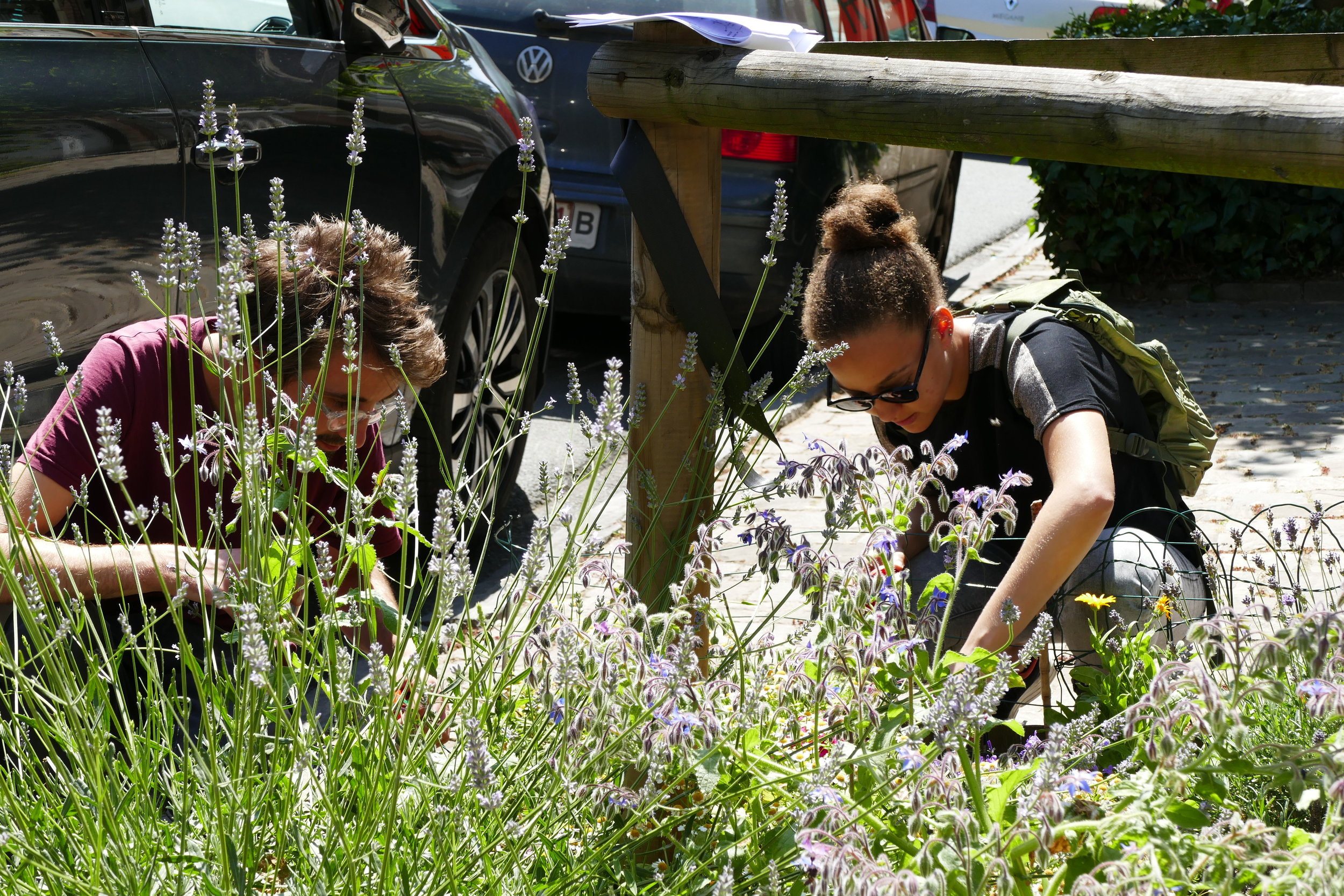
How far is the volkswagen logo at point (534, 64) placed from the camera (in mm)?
5719

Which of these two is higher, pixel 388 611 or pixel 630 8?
pixel 630 8

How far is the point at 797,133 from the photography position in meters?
1.87

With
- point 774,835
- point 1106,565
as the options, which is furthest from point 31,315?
point 1106,565

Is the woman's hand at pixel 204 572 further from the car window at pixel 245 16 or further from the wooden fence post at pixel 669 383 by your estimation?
the car window at pixel 245 16

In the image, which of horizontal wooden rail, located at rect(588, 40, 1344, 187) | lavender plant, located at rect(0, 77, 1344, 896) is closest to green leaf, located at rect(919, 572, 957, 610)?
lavender plant, located at rect(0, 77, 1344, 896)

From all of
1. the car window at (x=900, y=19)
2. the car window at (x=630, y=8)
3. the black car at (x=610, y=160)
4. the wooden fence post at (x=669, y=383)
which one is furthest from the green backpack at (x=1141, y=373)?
the car window at (x=900, y=19)

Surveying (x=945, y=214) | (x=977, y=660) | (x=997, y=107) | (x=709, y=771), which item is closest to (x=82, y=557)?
(x=709, y=771)

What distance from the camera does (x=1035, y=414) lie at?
98.3 inches

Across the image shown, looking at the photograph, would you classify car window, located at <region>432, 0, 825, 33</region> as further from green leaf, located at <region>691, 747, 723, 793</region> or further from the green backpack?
green leaf, located at <region>691, 747, 723, 793</region>

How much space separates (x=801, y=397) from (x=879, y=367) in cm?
355

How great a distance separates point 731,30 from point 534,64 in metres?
4.06

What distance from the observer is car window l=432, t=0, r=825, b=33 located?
538 cm

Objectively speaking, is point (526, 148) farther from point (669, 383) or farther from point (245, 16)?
point (245, 16)

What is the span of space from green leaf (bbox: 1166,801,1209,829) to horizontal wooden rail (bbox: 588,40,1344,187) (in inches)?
25.6
